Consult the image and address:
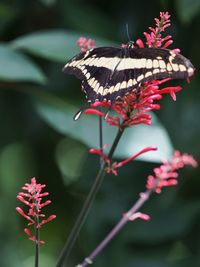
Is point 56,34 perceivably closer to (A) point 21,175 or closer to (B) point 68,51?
(B) point 68,51

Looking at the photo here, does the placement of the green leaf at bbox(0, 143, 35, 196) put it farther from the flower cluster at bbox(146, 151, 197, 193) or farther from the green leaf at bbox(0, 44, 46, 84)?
the flower cluster at bbox(146, 151, 197, 193)

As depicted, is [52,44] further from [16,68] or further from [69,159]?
[69,159]

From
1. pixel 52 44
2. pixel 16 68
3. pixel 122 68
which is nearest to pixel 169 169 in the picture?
pixel 122 68

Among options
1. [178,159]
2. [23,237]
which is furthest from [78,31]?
[178,159]

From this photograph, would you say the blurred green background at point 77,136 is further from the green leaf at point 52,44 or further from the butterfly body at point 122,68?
the butterfly body at point 122,68

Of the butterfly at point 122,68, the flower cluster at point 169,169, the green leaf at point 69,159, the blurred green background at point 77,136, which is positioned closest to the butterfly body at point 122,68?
the butterfly at point 122,68

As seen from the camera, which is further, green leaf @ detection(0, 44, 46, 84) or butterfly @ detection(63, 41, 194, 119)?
green leaf @ detection(0, 44, 46, 84)

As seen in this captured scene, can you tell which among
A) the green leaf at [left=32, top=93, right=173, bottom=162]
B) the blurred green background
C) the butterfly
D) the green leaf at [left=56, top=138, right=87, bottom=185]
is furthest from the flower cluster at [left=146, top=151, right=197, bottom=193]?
the green leaf at [left=56, top=138, right=87, bottom=185]

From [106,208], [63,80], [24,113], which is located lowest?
[106,208]
